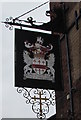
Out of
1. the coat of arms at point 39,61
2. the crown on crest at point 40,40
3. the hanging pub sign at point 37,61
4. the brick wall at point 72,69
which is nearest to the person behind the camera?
the hanging pub sign at point 37,61

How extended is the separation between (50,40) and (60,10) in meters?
1.32

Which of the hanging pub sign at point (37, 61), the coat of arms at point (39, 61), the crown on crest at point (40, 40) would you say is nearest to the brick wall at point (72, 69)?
the hanging pub sign at point (37, 61)

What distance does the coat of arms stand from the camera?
8133mm

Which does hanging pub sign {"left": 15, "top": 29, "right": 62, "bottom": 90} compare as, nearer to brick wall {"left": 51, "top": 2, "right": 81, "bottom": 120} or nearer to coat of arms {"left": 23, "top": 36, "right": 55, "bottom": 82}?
coat of arms {"left": 23, "top": 36, "right": 55, "bottom": 82}

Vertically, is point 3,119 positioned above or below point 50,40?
below

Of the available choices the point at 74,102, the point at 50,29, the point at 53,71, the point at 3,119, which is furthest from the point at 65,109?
the point at 3,119

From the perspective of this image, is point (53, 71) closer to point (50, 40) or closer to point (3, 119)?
point (50, 40)

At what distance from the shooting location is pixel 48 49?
8539 millimetres

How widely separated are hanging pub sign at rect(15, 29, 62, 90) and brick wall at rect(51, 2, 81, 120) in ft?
1.45

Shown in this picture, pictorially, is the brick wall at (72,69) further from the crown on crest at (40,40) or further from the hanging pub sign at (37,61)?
the crown on crest at (40,40)

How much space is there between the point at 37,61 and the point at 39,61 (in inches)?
1.9

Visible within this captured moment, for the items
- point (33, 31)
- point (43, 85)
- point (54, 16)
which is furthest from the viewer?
point (54, 16)

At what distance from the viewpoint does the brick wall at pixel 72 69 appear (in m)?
8.43

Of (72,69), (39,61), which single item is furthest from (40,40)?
(72,69)
